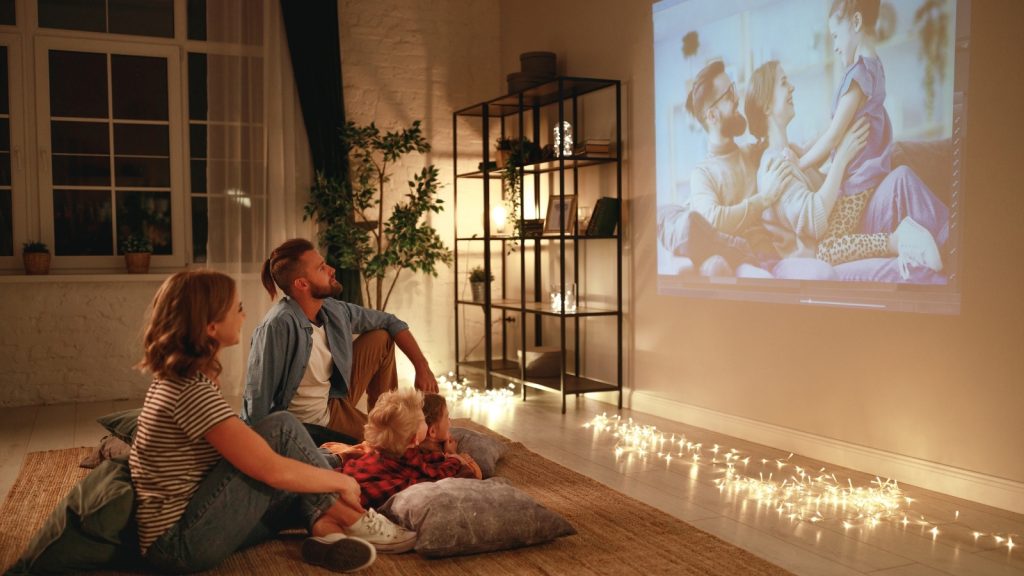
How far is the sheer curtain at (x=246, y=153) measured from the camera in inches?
231

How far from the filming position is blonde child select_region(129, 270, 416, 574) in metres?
2.25

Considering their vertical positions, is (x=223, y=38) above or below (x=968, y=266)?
above

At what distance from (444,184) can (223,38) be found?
1833mm

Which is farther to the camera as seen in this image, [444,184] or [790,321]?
[444,184]

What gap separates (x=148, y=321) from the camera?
2.32 meters

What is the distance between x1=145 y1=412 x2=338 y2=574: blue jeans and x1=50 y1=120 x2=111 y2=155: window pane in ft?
13.7

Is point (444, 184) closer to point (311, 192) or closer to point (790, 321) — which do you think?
point (311, 192)

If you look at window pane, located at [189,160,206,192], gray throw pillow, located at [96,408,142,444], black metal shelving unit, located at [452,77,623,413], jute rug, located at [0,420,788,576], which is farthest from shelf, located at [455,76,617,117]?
gray throw pillow, located at [96,408,142,444]

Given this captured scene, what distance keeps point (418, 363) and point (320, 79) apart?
10.3 ft

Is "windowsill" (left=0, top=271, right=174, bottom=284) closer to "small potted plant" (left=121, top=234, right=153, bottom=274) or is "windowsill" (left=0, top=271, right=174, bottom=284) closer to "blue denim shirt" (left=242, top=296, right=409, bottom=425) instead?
"small potted plant" (left=121, top=234, right=153, bottom=274)

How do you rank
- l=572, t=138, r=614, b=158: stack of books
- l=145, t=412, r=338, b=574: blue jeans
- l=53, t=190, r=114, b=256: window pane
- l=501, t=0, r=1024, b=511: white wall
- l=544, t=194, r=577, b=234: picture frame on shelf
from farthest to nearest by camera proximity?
l=53, t=190, r=114, b=256: window pane → l=544, t=194, r=577, b=234: picture frame on shelf → l=572, t=138, r=614, b=158: stack of books → l=501, t=0, r=1024, b=511: white wall → l=145, t=412, r=338, b=574: blue jeans

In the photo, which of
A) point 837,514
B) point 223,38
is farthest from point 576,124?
point 837,514

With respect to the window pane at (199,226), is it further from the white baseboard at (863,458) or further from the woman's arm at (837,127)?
the woman's arm at (837,127)

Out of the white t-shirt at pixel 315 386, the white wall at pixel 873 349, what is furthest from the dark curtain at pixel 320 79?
the white t-shirt at pixel 315 386
